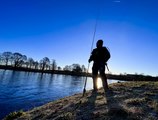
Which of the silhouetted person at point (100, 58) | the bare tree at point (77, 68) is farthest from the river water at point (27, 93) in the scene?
the bare tree at point (77, 68)

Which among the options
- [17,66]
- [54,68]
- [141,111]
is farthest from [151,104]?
[54,68]

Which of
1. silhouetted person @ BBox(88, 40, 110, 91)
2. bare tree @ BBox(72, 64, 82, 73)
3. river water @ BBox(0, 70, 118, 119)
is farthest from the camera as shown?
bare tree @ BBox(72, 64, 82, 73)

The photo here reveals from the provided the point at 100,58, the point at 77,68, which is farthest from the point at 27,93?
the point at 77,68

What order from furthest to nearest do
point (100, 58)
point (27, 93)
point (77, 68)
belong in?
point (77, 68)
point (27, 93)
point (100, 58)

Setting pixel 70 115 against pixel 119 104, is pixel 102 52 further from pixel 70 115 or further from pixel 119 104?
pixel 70 115

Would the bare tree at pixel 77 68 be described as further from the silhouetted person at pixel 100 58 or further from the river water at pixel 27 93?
the silhouetted person at pixel 100 58

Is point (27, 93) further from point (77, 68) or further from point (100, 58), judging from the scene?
point (77, 68)

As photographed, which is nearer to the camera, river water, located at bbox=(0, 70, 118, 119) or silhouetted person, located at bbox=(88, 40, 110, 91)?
silhouetted person, located at bbox=(88, 40, 110, 91)

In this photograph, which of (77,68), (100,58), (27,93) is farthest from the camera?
(77,68)

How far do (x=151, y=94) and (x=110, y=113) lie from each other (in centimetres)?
317

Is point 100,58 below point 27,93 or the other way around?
the other way around

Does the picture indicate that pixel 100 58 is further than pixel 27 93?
No

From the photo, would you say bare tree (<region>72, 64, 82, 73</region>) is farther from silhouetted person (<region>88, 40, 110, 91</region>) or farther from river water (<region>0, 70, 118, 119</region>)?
silhouetted person (<region>88, 40, 110, 91</region>)

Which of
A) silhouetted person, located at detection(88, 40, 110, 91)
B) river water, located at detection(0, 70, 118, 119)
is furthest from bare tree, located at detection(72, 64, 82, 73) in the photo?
silhouetted person, located at detection(88, 40, 110, 91)
